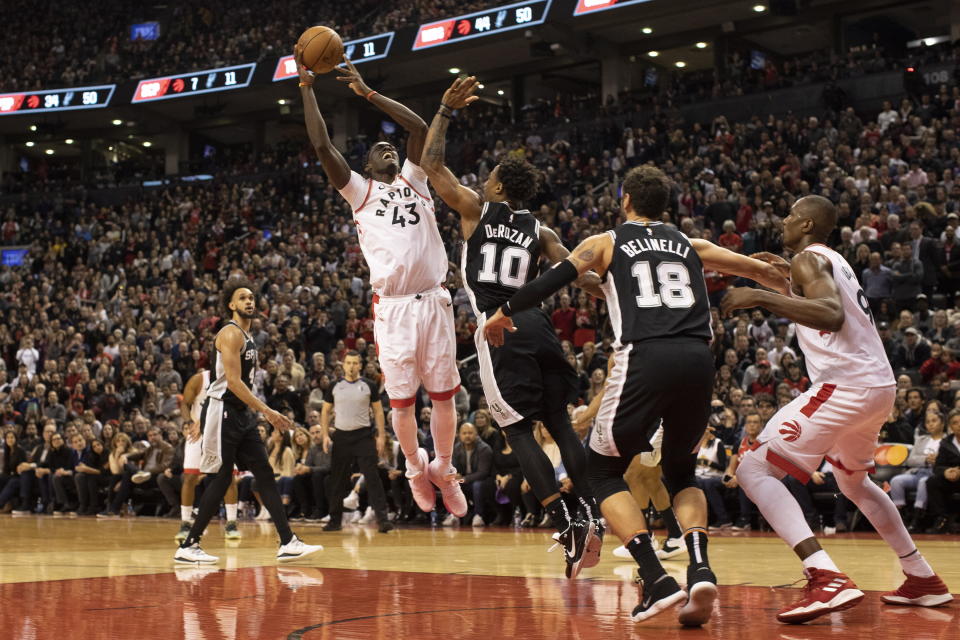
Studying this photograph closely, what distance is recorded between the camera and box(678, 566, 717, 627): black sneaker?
13.6ft

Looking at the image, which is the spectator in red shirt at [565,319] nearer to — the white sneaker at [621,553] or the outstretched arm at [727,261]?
the white sneaker at [621,553]

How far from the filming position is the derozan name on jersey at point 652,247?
4633 millimetres

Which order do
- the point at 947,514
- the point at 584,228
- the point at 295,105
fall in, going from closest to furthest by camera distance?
the point at 947,514
the point at 584,228
the point at 295,105

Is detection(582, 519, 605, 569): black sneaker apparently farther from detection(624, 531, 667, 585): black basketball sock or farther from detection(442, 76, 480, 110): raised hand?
detection(442, 76, 480, 110): raised hand

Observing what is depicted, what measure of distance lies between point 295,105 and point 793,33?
52.2ft

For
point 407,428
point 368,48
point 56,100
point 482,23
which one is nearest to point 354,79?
point 407,428

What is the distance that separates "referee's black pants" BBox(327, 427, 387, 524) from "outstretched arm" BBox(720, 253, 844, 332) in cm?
724

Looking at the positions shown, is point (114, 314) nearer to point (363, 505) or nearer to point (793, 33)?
point (363, 505)

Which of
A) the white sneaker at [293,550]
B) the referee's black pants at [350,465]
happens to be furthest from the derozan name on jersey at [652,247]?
the referee's black pants at [350,465]

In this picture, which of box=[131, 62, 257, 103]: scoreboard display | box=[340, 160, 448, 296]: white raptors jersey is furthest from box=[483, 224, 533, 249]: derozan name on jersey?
box=[131, 62, 257, 103]: scoreboard display

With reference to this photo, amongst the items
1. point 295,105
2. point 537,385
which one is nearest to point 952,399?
point 537,385

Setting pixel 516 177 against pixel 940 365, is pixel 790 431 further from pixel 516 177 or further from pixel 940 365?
pixel 940 365

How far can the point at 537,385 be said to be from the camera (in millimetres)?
5789

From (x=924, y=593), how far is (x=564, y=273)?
228 cm
